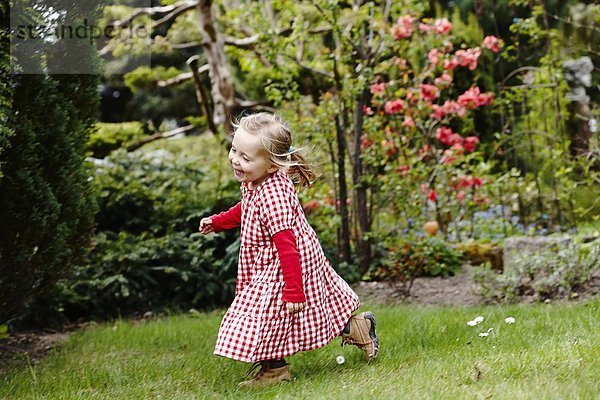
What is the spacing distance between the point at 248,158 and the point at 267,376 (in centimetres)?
101

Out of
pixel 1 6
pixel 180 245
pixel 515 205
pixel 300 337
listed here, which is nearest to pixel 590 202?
pixel 515 205

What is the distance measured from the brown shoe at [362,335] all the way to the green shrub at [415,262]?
7.83 feet

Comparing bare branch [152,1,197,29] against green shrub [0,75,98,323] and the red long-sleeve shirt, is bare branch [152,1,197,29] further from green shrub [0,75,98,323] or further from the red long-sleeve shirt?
the red long-sleeve shirt

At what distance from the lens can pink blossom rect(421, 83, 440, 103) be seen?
7.34 metres

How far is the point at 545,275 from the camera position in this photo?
5508 millimetres

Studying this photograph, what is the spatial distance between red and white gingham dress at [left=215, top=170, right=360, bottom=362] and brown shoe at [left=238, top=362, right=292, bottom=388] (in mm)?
108

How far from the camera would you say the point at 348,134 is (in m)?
7.35

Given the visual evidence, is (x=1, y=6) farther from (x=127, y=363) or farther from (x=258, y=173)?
(x=127, y=363)

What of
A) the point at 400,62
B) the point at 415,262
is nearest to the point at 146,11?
the point at 400,62

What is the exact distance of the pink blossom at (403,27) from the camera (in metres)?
6.80

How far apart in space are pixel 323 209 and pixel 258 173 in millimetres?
3802

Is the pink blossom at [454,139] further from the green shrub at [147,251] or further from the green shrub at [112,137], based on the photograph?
the green shrub at [112,137]

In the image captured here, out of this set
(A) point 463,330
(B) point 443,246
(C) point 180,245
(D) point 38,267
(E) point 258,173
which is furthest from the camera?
(B) point 443,246

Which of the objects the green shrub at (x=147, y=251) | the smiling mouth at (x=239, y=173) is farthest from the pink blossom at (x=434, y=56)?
the smiling mouth at (x=239, y=173)
